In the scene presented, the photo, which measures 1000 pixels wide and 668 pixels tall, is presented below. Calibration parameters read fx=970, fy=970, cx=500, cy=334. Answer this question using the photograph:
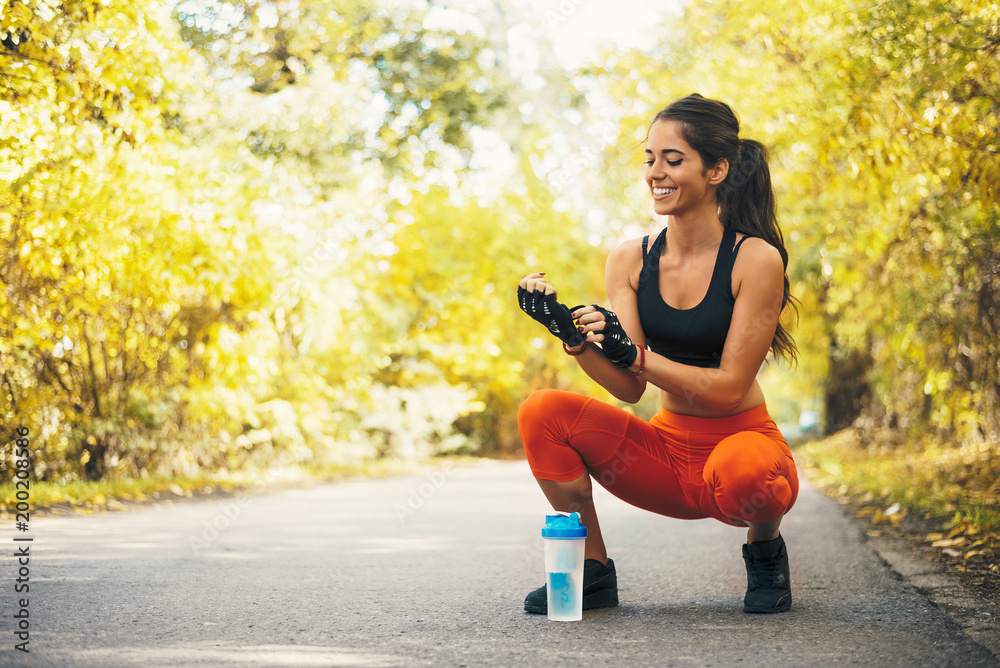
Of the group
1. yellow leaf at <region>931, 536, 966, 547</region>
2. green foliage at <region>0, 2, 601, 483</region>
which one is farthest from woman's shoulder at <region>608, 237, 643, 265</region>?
green foliage at <region>0, 2, 601, 483</region>

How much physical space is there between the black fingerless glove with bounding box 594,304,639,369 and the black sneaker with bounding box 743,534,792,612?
0.87 m

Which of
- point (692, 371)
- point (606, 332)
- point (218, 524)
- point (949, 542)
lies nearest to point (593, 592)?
point (692, 371)

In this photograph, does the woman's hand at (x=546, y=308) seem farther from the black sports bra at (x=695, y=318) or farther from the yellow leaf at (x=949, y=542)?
the yellow leaf at (x=949, y=542)

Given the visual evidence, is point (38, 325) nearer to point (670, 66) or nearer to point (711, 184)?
point (711, 184)

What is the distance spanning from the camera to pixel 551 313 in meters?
3.13

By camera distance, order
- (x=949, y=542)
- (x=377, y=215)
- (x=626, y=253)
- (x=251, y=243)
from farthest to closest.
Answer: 1. (x=377, y=215)
2. (x=251, y=243)
3. (x=949, y=542)
4. (x=626, y=253)

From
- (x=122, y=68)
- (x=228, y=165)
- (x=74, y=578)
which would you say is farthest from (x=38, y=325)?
(x=228, y=165)

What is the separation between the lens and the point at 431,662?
108 inches

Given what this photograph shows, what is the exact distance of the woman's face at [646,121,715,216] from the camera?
3562 millimetres

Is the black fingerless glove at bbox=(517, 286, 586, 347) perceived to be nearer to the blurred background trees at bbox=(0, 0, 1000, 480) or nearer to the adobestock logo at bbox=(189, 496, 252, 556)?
the blurred background trees at bbox=(0, 0, 1000, 480)

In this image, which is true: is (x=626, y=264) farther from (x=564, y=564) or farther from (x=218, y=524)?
(x=218, y=524)

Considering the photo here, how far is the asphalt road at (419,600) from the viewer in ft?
9.30

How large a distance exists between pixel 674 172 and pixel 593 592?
5.14 feet

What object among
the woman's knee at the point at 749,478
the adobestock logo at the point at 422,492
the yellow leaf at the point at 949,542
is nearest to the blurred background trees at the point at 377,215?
the adobestock logo at the point at 422,492
